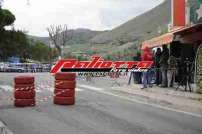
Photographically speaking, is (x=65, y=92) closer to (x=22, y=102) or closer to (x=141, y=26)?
(x=22, y=102)

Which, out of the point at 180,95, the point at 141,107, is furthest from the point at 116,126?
the point at 180,95

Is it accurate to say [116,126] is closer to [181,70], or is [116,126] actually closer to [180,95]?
[180,95]

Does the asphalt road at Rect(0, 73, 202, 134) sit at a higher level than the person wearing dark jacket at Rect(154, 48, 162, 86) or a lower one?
lower

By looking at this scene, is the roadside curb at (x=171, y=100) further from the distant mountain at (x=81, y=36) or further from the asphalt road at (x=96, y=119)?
the distant mountain at (x=81, y=36)

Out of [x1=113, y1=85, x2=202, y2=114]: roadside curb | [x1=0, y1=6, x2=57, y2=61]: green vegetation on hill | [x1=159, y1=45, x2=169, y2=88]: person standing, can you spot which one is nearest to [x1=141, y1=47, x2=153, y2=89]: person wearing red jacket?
[x1=159, y1=45, x2=169, y2=88]: person standing

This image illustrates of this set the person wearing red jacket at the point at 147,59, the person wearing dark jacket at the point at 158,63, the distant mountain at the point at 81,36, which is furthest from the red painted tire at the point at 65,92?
the distant mountain at the point at 81,36

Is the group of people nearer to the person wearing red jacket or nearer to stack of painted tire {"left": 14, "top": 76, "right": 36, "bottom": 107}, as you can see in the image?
the person wearing red jacket

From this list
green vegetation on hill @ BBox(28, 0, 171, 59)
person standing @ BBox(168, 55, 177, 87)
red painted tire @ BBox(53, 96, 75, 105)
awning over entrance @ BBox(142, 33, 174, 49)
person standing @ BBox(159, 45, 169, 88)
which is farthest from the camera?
green vegetation on hill @ BBox(28, 0, 171, 59)

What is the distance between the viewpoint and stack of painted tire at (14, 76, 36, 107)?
53.8 ft

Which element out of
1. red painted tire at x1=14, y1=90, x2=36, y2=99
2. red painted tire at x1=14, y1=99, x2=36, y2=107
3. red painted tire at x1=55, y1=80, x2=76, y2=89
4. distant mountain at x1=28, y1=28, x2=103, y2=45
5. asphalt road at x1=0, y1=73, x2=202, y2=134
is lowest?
asphalt road at x1=0, y1=73, x2=202, y2=134

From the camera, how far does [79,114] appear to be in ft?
48.2

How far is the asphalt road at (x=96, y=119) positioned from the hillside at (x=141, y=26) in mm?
100442

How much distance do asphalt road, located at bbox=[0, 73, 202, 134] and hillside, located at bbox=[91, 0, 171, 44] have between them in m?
100

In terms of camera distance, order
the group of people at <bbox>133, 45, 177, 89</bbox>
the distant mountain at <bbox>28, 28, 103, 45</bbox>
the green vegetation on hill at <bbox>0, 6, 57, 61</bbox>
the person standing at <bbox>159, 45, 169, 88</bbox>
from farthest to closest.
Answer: the distant mountain at <bbox>28, 28, 103, 45</bbox>, the green vegetation on hill at <bbox>0, 6, 57, 61</bbox>, the person standing at <bbox>159, 45, 169, 88</bbox>, the group of people at <bbox>133, 45, 177, 89</bbox>
